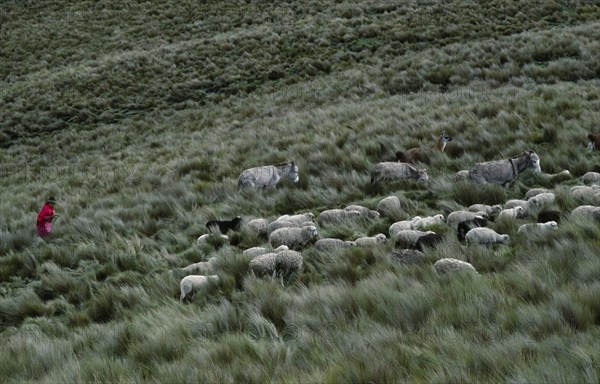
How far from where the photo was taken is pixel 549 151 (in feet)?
29.8

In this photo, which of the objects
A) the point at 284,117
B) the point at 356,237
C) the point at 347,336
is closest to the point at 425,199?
the point at 356,237

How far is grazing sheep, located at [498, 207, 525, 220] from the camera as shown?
5.84m

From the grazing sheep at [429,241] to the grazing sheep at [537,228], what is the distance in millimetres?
842

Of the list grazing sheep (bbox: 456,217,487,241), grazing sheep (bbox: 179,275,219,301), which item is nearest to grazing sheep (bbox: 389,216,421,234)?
grazing sheep (bbox: 456,217,487,241)

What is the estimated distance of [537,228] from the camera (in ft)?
17.2

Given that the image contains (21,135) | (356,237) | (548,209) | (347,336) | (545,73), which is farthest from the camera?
(21,135)

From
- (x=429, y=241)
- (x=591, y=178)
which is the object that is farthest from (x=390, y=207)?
(x=591, y=178)

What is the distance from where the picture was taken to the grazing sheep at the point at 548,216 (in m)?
5.57

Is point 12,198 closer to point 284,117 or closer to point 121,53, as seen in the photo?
point 284,117

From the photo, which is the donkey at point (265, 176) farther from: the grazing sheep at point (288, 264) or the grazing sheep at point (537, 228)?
the grazing sheep at point (537, 228)

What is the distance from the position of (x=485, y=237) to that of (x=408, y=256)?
2.94 feet

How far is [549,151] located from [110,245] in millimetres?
7667

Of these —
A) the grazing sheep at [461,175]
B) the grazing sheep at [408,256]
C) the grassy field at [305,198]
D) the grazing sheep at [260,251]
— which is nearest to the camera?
the grassy field at [305,198]

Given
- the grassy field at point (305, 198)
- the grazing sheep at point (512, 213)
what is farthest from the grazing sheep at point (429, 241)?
the grazing sheep at point (512, 213)
